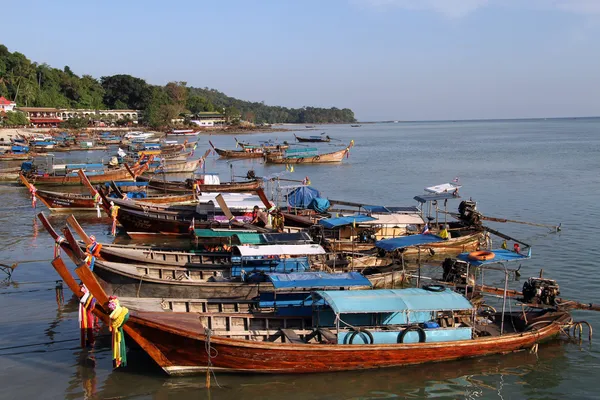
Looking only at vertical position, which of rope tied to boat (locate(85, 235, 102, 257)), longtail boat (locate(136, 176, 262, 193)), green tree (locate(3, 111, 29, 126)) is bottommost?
longtail boat (locate(136, 176, 262, 193))

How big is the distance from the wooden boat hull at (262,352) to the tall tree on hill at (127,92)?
113 meters

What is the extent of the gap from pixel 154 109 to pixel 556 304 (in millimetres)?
104824

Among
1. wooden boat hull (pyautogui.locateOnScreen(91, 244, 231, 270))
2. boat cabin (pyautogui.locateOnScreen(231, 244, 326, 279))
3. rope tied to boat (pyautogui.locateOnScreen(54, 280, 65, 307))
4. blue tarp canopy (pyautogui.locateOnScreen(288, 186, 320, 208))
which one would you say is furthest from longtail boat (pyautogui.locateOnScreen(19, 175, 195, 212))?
boat cabin (pyautogui.locateOnScreen(231, 244, 326, 279))

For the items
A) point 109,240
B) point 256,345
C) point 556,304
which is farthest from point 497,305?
point 109,240

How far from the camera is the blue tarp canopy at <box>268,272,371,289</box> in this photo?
11875 millimetres

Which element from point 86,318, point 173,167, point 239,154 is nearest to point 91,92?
point 239,154

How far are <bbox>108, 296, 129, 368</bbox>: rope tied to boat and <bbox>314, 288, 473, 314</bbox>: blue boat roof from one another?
149 inches

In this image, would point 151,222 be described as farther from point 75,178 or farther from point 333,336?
point 75,178

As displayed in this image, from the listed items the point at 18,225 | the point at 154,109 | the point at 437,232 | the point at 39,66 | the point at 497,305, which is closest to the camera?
the point at 497,305

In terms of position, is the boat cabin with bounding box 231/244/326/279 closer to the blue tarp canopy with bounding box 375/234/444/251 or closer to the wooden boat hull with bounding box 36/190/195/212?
the blue tarp canopy with bounding box 375/234/444/251

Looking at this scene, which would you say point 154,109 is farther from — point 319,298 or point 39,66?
point 319,298

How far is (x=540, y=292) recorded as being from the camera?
1318 centimetres

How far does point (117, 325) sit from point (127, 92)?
117 metres

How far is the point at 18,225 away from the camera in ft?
81.8
